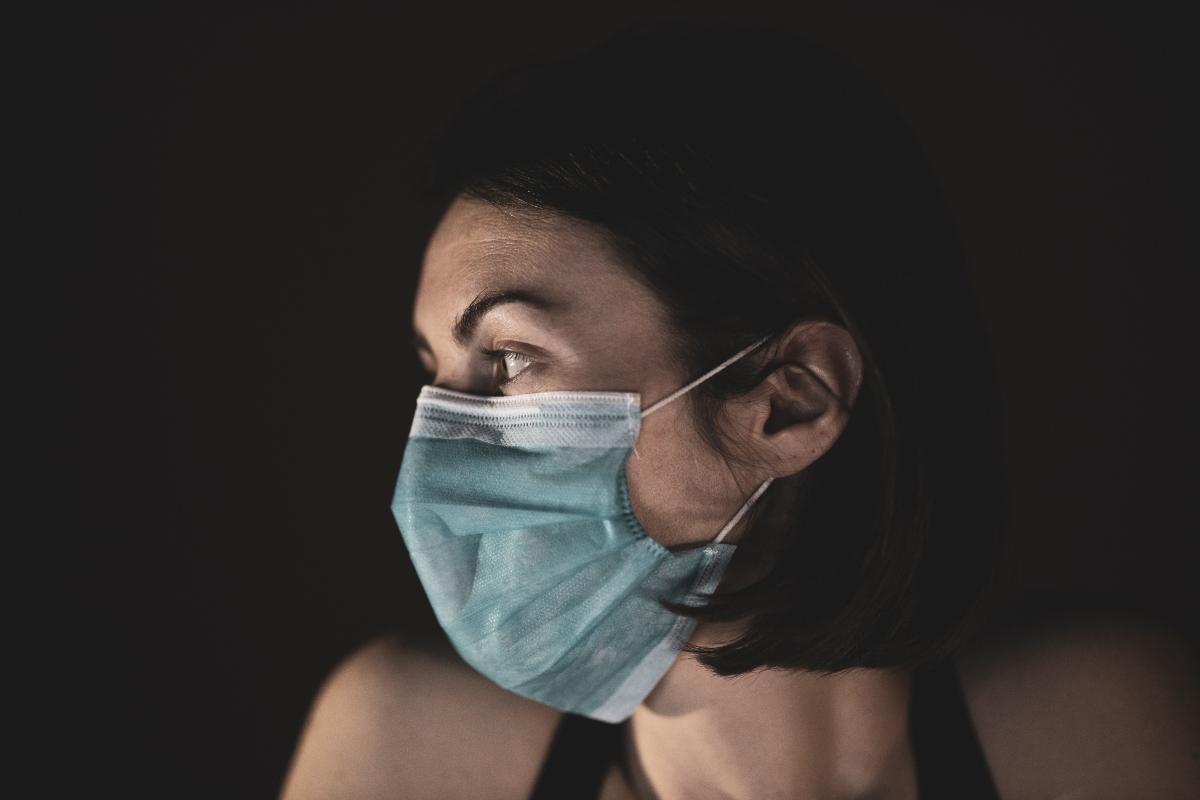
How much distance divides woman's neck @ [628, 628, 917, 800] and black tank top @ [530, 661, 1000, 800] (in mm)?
32

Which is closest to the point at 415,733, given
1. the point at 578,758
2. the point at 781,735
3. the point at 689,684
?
the point at 578,758

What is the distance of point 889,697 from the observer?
122 centimetres

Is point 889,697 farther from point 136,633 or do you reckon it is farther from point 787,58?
point 136,633

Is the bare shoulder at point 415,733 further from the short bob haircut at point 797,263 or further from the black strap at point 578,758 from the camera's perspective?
the short bob haircut at point 797,263

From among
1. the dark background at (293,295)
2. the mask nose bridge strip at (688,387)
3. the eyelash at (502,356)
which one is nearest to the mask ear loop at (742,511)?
the mask nose bridge strip at (688,387)

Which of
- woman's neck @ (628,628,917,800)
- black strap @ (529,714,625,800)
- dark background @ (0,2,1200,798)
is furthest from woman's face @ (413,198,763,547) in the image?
dark background @ (0,2,1200,798)

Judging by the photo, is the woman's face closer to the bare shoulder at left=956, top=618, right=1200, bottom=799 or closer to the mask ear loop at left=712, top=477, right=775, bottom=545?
the mask ear loop at left=712, top=477, right=775, bottom=545

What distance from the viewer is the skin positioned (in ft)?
3.26

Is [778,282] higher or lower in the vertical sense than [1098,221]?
lower

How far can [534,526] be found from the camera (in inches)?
40.4

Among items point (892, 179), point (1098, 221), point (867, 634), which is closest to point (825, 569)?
point (867, 634)

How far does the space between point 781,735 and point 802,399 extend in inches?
17.5

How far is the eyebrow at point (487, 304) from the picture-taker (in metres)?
0.99

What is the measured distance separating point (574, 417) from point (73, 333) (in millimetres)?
1060
